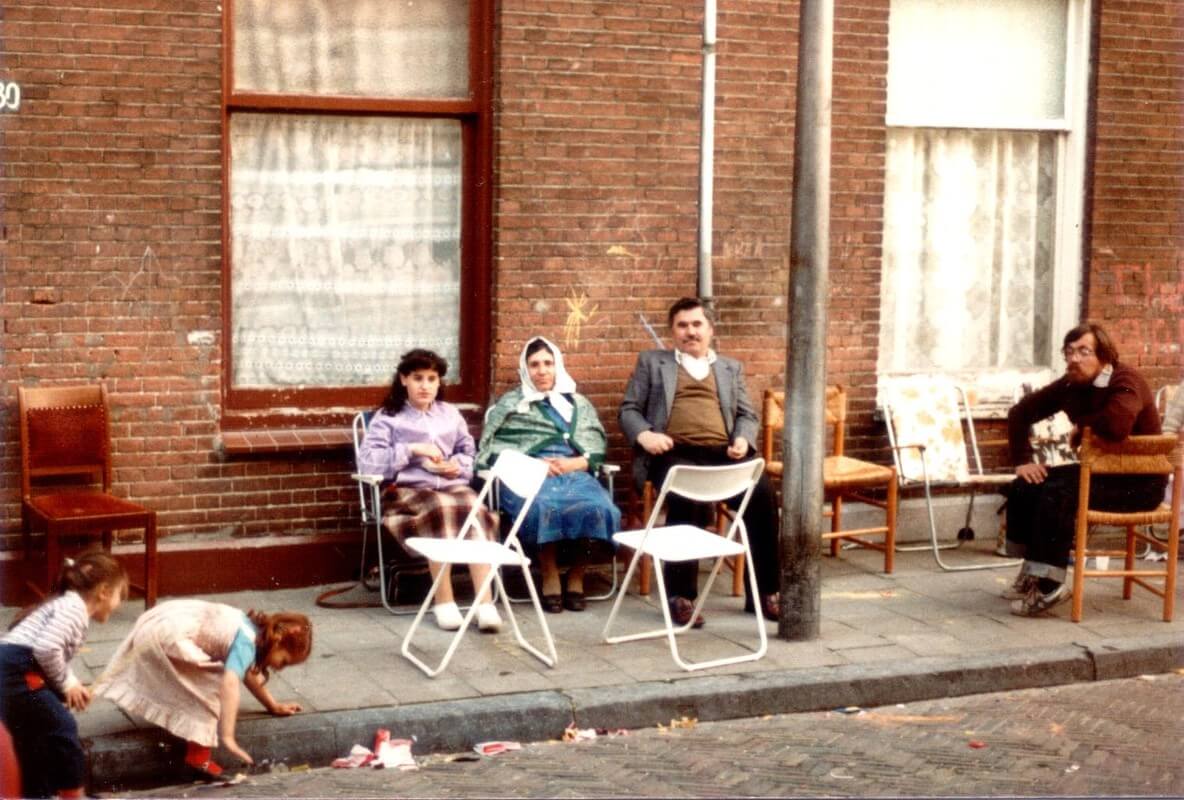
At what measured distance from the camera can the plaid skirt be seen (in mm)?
8609

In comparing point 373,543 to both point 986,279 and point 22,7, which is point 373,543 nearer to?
point 22,7

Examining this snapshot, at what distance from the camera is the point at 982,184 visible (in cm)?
1109

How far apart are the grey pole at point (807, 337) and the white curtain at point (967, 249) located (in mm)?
2873

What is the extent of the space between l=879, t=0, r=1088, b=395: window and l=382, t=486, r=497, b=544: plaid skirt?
332 centimetres

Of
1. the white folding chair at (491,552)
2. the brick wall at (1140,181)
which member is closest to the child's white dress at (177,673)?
the white folding chair at (491,552)

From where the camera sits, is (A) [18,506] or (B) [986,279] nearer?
(A) [18,506]

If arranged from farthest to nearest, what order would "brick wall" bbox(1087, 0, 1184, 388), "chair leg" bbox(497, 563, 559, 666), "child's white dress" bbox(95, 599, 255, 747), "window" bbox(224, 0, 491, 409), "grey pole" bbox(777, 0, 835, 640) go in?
1. "brick wall" bbox(1087, 0, 1184, 388)
2. "window" bbox(224, 0, 491, 409)
3. "grey pole" bbox(777, 0, 835, 640)
4. "chair leg" bbox(497, 563, 559, 666)
5. "child's white dress" bbox(95, 599, 255, 747)

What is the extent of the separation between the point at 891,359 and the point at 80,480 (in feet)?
16.3

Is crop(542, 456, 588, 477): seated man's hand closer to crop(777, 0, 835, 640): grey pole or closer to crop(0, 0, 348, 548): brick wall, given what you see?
crop(777, 0, 835, 640): grey pole

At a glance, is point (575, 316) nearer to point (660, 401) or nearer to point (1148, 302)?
point (660, 401)

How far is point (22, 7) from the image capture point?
27.6ft

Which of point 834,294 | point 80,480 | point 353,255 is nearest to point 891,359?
point 834,294

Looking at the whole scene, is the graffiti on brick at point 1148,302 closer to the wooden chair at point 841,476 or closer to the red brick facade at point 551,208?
the red brick facade at point 551,208

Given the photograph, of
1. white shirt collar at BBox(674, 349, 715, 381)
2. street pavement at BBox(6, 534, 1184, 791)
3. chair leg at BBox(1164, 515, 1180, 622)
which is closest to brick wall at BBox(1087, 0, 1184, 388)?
street pavement at BBox(6, 534, 1184, 791)
